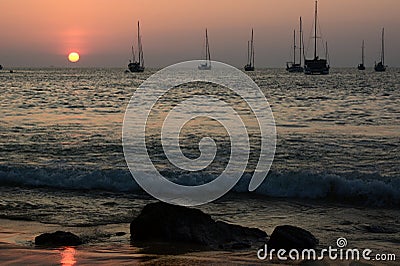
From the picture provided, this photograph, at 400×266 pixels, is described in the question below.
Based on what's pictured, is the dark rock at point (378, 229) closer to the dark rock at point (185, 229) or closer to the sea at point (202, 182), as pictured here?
the sea at point (202, 182)

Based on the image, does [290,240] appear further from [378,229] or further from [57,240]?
[57,240]

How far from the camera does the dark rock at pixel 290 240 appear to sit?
7.99m

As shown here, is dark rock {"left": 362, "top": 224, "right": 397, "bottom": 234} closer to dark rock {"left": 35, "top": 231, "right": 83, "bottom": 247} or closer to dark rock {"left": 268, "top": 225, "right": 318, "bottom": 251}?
dark rock {"left": 268, "top": 225, "right": 318, "bottom": 251}

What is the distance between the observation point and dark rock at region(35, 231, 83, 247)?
26.9 ft

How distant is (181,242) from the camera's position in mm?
8508

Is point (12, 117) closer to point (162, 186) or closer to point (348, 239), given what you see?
point (162, 186)
